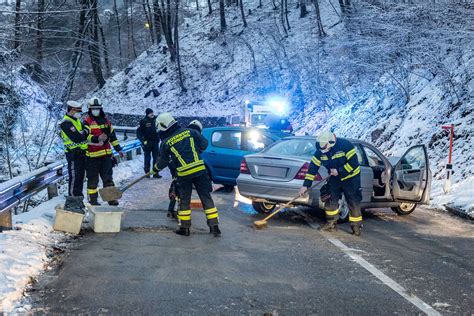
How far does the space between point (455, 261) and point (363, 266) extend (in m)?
1.33

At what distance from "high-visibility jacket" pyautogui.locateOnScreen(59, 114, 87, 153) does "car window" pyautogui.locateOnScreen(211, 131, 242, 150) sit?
3.79 m

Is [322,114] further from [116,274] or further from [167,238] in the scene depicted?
[116,274]

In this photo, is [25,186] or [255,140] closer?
[25,186]

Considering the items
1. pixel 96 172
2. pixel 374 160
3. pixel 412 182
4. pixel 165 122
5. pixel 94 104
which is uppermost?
pixel 94 104

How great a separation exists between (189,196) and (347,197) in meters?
2.48

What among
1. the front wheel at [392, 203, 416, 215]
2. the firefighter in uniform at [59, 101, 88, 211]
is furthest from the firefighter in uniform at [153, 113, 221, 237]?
the front wheel at [392, 203, 416, 215]

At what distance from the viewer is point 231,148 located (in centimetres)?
1202

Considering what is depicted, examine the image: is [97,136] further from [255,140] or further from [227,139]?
[255,140]

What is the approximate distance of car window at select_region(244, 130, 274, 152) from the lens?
1191cm

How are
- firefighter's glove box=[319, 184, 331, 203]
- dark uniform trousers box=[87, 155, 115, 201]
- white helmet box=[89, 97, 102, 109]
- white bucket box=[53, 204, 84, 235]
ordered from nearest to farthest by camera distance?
white bucket box=[53, 204, 84, 235] < firefighter's glove box=[319, 184, 331, 203] < dark uniform trousers box=[87, 155, 115, 201] < white helmet box=[89, 97, 102, 109]

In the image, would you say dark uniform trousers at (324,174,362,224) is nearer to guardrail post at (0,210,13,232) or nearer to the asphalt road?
the asphalt road

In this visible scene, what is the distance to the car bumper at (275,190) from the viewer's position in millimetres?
8562

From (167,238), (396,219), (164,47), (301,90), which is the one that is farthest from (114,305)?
(164,47)

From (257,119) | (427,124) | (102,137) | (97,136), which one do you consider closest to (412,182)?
(102,137)
